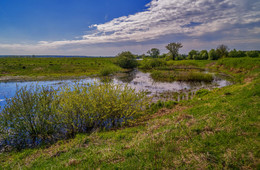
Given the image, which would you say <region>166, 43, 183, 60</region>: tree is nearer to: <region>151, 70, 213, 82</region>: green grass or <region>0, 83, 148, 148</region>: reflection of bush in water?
<region>151, 70, 213, 82</region>: green grass

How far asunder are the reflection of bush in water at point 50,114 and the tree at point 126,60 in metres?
46.4

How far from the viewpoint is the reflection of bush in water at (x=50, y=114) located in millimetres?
8422

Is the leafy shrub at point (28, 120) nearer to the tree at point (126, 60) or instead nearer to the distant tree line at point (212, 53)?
the tree at point (126, 60)

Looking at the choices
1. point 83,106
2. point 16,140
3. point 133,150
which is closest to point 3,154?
point 16,140

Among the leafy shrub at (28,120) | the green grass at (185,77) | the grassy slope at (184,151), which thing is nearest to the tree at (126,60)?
the green grass at (185,77)

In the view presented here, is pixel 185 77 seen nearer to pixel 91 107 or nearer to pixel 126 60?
pixel 126 60

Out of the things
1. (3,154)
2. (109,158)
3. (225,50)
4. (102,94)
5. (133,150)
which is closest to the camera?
(109,158)

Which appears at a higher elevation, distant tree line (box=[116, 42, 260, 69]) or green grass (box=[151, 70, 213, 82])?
distant tree line (box=[116, 42, 260, 69])

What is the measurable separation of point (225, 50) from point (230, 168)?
262 ft

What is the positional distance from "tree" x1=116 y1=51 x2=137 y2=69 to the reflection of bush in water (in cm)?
4639

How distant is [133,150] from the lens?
538 cm

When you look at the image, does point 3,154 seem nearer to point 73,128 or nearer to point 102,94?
point 73,128

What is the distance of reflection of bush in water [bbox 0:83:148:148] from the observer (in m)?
8.42

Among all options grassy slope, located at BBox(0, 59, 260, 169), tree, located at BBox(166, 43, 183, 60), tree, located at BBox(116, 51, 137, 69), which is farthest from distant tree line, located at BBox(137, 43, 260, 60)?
grassy slope, located at BBox(0, 59, 260, 169)
